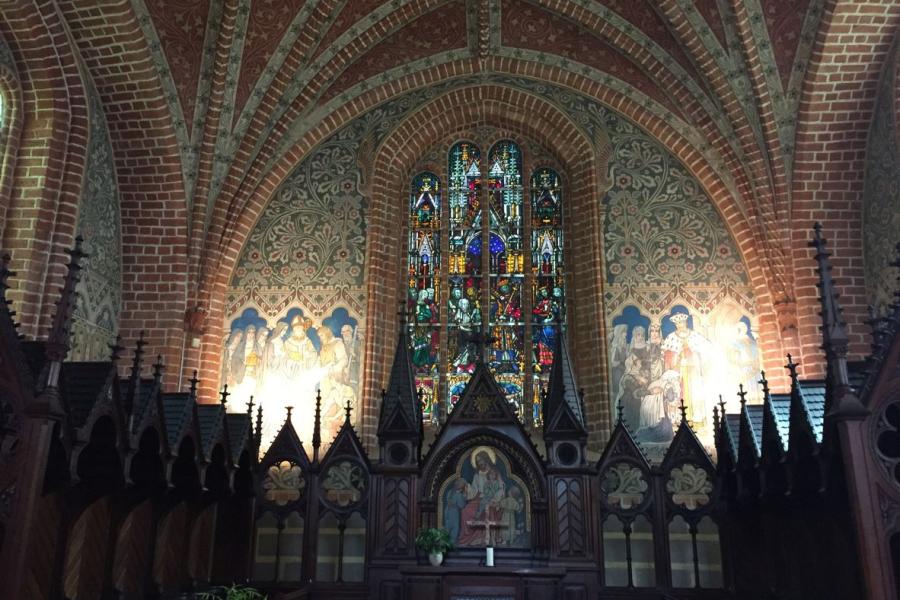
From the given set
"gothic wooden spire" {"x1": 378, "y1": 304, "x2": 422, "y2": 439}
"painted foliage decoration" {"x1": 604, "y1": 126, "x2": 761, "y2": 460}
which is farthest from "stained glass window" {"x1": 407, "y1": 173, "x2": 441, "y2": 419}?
"painted foliage decoration" {"x1": 604, "y1": 126, "x2": 761, "y2": 460}

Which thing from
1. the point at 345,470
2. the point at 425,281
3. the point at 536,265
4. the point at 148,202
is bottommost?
the point at 345,470

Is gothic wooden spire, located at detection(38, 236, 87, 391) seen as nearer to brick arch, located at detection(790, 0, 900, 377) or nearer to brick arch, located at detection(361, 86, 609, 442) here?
brick arch, located at detection(361, 86, 609, 442)

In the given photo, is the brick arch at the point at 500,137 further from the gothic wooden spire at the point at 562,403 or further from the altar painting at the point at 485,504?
the altar painting at the point at 485,504

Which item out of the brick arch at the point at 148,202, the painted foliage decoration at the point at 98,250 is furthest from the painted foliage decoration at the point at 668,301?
the painted foliage decoration at the point at 98,250

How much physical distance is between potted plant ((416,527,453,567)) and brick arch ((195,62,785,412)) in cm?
446

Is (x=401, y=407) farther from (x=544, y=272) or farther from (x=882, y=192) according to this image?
(x=882, y=192)

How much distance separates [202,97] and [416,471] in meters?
6.69

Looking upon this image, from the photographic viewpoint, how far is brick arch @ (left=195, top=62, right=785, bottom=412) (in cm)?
1352

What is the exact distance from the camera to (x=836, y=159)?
13102mm

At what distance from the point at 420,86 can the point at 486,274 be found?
354 cm

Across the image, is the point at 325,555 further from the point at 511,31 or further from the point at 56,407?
the point at 511,31

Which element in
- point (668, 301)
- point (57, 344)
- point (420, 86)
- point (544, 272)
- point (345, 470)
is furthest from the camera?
point (420, 86)

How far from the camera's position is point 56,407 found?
23.1ft

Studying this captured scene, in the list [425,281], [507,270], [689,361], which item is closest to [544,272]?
[507,270]
